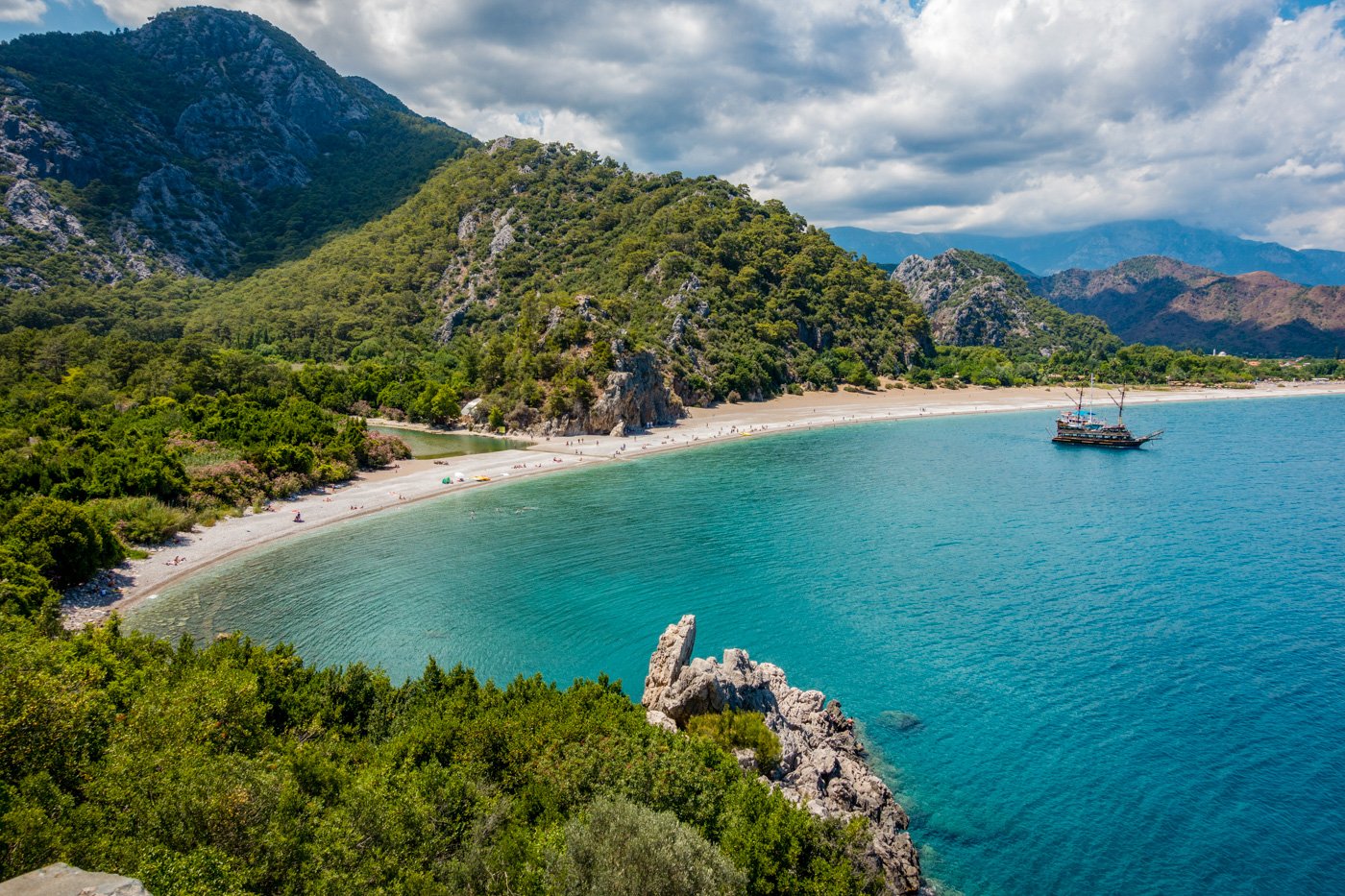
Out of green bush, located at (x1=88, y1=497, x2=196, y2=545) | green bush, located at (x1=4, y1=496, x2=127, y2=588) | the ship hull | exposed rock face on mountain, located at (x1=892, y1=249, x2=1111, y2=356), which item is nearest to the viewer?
green bush, located at (x1=4, y1=496, x2=127, y2=588)

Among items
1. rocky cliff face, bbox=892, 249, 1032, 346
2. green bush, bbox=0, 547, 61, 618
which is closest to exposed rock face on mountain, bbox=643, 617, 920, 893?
green bush, bbox=0, 547, 61, 618

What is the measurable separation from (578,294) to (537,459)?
30922 millimetres

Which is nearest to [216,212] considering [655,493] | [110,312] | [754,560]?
[110,312]

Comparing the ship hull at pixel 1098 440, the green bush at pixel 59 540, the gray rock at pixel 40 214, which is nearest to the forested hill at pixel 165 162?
the gray rock at pixel 40 214

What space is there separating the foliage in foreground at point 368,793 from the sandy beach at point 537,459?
18.5 meters

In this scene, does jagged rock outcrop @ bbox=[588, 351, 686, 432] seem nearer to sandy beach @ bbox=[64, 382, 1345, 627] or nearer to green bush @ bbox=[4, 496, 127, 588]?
sandy beach @ bbox=[64, 382, 1345, 627]

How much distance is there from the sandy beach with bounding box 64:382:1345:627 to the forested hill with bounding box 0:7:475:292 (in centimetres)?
10491

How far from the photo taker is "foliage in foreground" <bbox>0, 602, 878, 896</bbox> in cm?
954

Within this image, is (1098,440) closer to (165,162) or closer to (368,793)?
(368,793)

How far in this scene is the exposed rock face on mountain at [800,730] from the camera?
15.4 meters

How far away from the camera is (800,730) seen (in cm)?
1925

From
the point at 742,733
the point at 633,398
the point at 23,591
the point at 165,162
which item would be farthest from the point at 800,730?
the point at 165,162

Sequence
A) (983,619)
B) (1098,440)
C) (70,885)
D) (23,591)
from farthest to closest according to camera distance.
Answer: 1. (1098,440)
2. (983,619)
3. (23,591)
4. (70,885)

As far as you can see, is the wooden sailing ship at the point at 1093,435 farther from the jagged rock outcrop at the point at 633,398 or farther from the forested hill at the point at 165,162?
the forested hill at the point at 165,162
